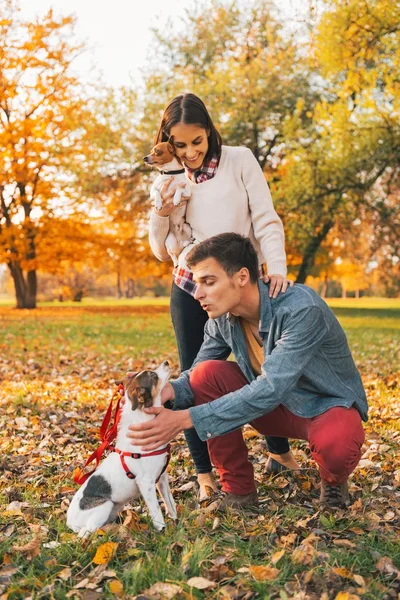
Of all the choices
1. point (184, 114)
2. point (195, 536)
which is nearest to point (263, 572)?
point (195, 536)

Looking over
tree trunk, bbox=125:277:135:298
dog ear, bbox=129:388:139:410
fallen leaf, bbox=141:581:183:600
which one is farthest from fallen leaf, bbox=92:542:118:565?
tree trunk, bbox=125:277:135:298

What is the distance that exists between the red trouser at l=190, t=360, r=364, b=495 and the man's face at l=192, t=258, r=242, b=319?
62cm

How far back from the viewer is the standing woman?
421 centimetres

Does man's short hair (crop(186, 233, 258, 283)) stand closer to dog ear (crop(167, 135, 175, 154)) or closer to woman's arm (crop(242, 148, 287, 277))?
woman's arm (crop(242, 148, 287, 277))

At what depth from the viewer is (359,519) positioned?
381 centimetres

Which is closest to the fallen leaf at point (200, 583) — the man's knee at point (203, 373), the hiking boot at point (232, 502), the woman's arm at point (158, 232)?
the hiking boot at point (232, 502)

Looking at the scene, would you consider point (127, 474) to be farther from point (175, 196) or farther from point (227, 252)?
point (175, 196)

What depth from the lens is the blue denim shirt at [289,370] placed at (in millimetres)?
3566

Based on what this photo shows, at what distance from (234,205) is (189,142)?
0.52 metres

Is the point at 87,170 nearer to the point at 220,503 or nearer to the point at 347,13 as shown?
the point at 347,13

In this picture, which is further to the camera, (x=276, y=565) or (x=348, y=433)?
(x=348, y=433)

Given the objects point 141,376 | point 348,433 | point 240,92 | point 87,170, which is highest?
point 240,92

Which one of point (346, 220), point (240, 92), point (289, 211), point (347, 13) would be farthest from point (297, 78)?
point (347, 13)

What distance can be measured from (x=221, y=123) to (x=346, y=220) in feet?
20.6
